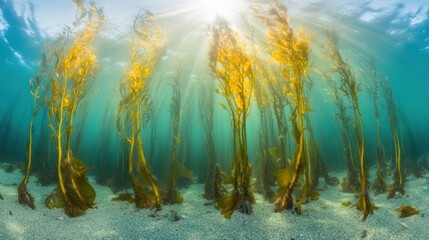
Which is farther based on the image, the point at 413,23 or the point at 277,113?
the point at 413,23

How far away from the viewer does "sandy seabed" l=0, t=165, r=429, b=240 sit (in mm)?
3947

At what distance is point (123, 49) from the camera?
63.1ft

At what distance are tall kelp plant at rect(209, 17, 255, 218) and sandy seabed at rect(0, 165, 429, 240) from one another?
307 mm

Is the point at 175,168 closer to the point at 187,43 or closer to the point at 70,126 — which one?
the point at 70,126

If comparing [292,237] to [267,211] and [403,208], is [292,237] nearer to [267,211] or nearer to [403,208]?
[267,211]

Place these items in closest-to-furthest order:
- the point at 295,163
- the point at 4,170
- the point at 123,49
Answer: the point at 295,163, the point at 4,170, the point at 123,49

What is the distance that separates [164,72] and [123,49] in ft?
18.4

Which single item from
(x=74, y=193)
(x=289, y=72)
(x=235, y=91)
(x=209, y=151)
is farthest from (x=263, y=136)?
(x=74, y=193)

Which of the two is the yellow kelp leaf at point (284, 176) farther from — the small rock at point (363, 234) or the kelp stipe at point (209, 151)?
the kelp stipe at point (209, 151)

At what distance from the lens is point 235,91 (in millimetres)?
5113

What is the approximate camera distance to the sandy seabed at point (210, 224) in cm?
395

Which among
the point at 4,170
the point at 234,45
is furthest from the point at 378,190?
the point at 4,170

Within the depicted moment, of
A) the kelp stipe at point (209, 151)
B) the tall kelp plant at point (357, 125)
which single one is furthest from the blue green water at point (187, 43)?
the tall kelp plant at point (357, 125)

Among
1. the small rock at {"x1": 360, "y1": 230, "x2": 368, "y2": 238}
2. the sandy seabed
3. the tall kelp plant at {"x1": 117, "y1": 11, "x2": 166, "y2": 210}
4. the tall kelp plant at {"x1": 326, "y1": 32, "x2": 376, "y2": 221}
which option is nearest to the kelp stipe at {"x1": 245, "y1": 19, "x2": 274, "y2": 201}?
the sandy seabed
